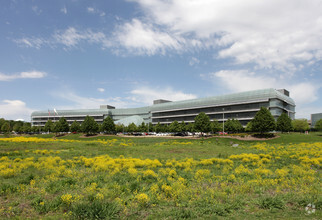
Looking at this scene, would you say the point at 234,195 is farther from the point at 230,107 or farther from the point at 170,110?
the point at 170,110

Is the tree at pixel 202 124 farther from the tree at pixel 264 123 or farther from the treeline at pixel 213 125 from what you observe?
the tree at pixel 264 123

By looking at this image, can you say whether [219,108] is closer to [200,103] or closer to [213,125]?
[200,103]

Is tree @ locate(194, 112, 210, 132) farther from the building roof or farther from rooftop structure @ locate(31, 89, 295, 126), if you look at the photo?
the building roof

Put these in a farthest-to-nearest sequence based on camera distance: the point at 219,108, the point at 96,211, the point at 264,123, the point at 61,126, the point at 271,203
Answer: the point at 219,108 → the point at 61,126 → the point at 264,123 → the point at 271,203 → the point at 96,211

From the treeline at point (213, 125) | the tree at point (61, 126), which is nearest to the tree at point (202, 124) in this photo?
the treeline at point (213, 125)

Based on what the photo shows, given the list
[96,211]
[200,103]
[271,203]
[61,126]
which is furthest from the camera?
[200,103]

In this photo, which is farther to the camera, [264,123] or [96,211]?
[264,123]

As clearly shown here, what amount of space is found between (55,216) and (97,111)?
179 metres

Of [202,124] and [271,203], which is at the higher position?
[202,124]

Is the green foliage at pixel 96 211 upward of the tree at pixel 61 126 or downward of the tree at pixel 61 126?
downward

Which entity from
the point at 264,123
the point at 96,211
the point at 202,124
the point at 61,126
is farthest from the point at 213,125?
the point at 96,211

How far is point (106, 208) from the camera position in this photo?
770 cm

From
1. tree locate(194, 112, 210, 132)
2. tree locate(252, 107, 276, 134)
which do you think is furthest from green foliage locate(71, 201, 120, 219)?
tree locate(194, 112, 210, 132)

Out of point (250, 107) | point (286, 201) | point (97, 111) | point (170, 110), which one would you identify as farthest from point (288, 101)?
point (97, 111)
